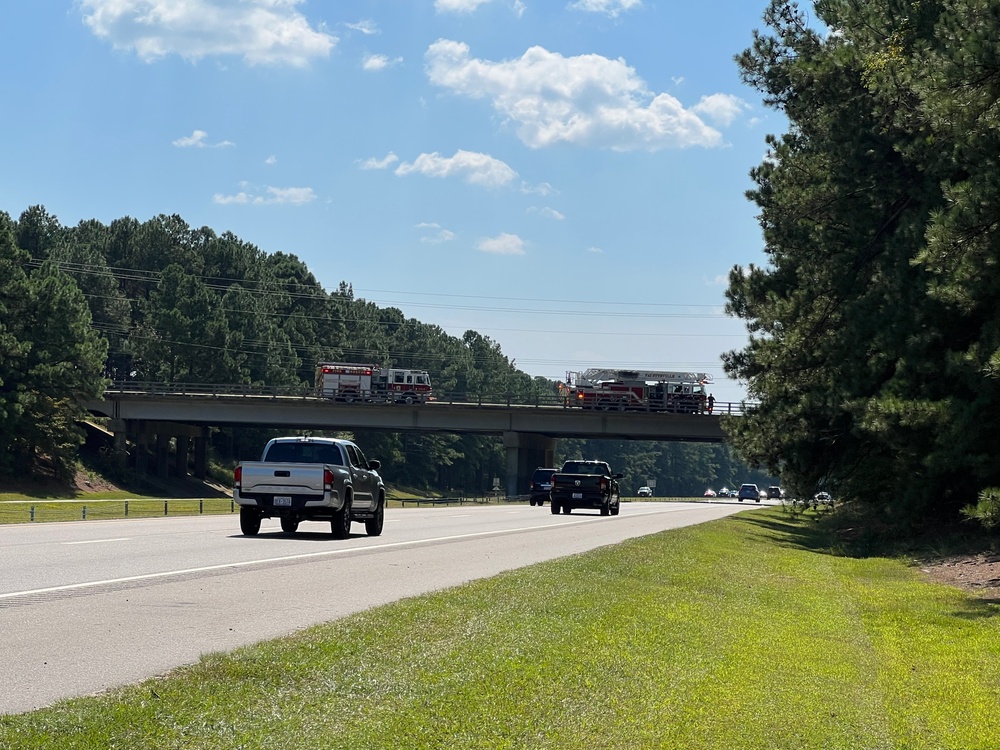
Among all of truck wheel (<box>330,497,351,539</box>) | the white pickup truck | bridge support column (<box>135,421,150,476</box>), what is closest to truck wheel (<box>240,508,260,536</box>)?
the white pickup truck

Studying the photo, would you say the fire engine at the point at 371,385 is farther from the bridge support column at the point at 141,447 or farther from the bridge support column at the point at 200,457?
the bridge support column at the point at 200,457

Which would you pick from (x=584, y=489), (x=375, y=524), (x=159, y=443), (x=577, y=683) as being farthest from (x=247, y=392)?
(x=577, y=683)

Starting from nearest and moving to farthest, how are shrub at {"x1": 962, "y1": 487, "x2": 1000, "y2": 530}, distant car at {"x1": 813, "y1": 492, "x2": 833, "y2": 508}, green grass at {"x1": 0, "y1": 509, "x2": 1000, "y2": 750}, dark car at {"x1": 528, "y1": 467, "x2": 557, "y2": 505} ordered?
green grass at {"x1": 0, "y1": 509, "x2": 1000, "y2": 750}, shrub at {"x1": 962, "y1": 487, "x2": 1000, "y2": 530}, distant car at {"x1": 813, "y1": 492, "x2": 833, "y2": 508}, dark car at {"x1": 528, "y1": 467, "x2": 557, "y2": 505}

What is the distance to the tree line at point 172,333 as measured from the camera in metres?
73.3

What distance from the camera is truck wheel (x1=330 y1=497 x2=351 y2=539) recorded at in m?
25.7

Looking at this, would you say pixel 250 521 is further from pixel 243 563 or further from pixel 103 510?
pixel 103 510

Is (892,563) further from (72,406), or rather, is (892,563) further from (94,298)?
(94,298)

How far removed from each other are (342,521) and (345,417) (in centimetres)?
6506

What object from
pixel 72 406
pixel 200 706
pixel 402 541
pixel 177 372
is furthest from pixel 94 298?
pixel 200 706

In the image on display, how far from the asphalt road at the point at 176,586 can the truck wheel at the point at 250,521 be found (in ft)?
1.05

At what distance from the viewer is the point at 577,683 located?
8.51 m

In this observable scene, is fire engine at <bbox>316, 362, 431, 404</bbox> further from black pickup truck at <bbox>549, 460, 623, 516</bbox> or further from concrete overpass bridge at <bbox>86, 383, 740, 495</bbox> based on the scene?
black pickup truck at <bbox>549, 460, 623, 516</bbox>

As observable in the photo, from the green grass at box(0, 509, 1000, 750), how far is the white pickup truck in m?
10.5

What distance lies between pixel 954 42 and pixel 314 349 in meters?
112
